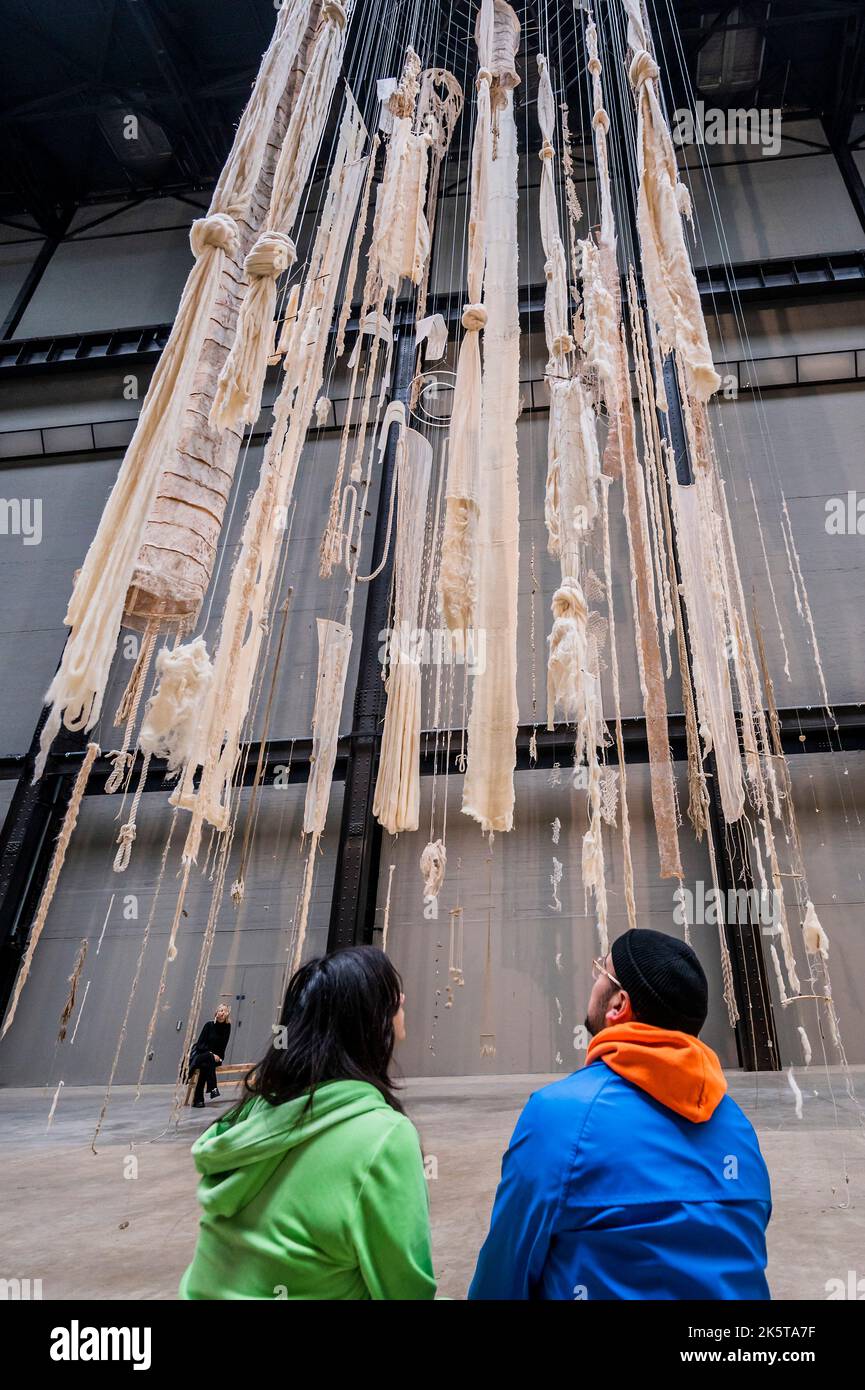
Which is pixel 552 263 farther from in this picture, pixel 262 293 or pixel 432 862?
pixel 432 862

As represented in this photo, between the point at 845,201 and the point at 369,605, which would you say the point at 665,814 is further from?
the point at 845,201

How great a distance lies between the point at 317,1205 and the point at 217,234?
8.18 ft

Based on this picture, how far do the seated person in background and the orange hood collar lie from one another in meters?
5.88

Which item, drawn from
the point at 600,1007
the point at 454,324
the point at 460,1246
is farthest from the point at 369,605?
the point at 600,1007

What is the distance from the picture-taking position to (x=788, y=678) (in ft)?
25.9

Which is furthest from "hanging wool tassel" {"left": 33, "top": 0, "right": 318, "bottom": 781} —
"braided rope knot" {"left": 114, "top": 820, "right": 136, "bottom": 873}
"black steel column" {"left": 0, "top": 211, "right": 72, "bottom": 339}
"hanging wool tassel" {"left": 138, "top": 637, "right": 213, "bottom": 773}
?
Result: "black steel column" {"left": 0, "top": 211, "right": 72, "bottom": 339}

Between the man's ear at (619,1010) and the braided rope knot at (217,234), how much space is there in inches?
92.6

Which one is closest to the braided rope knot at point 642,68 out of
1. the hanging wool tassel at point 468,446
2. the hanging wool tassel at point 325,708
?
the hanging wool tassel at point 468,446

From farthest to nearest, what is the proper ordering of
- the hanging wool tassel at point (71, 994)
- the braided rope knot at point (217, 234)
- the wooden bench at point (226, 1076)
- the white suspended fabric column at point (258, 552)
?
the wooden bench at point (226, 1076) < the hanging wool tassel at point (71, 994) < the white suspended fabric column at point (258, 552) < the braided rope knot at point (217, 234)

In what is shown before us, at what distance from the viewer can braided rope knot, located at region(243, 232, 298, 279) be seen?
2.11 meters

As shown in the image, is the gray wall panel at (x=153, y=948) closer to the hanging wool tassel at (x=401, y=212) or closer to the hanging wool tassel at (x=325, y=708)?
the hanging wool tassel at (x=325, y=708)

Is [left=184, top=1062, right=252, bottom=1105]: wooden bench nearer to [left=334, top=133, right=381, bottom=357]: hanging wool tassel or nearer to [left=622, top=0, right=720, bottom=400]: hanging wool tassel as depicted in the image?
[left=334, top=133, right=381, bottom=357]: hanging wool tassel

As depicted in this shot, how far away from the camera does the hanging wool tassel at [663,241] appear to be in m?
2.73

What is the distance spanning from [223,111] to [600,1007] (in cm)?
1397
